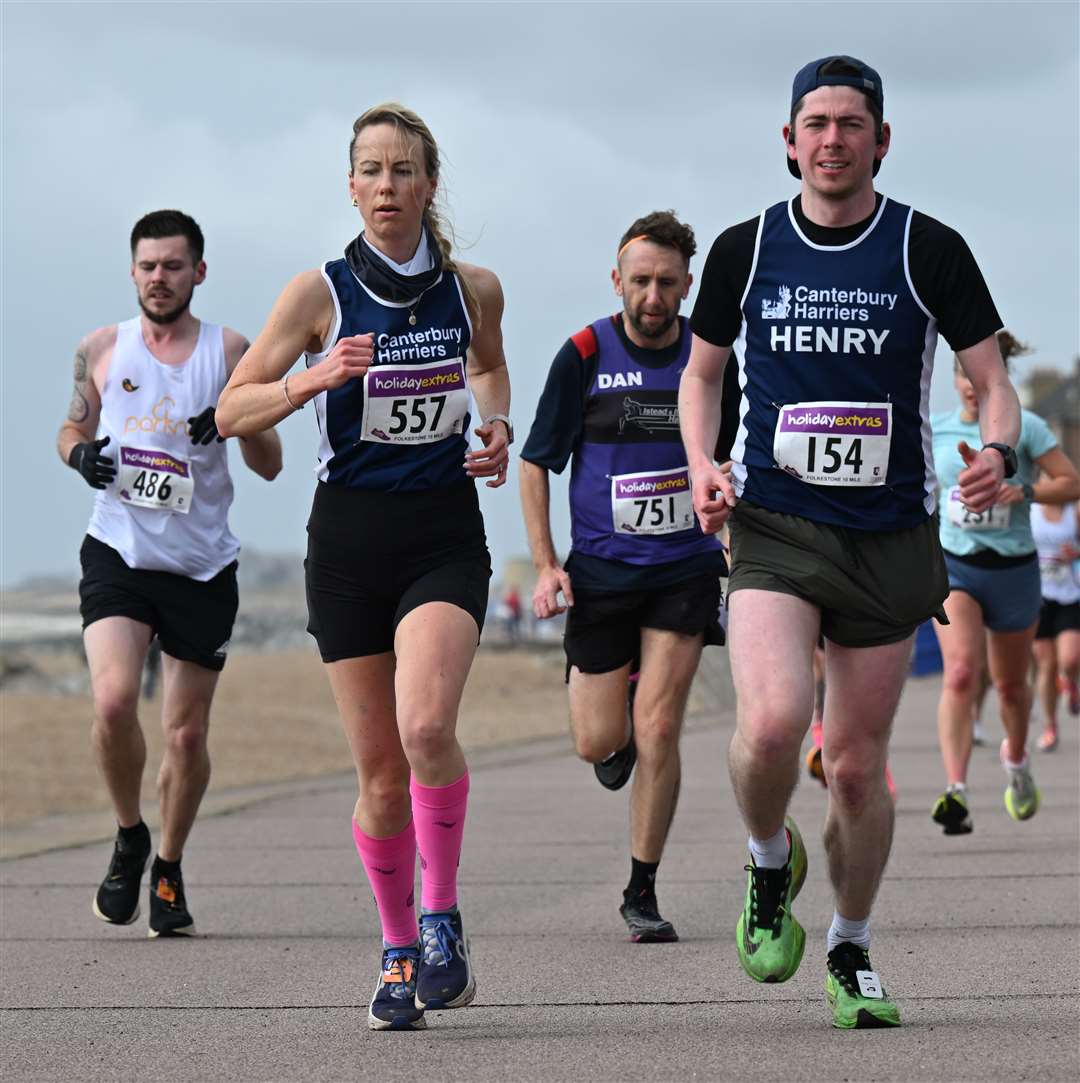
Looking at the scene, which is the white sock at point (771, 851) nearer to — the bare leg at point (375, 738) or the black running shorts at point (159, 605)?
the bare leg at point (375, 738)

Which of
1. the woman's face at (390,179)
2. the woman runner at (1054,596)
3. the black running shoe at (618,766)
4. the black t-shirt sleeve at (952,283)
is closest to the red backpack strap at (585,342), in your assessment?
the black running shoe at (618,766)

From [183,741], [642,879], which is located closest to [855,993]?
[642,879]

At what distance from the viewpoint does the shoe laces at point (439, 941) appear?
5.65m

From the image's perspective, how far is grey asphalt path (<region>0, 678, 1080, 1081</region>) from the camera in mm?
5152

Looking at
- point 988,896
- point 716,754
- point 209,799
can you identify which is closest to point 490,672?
point 716,754

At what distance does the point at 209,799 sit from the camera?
536 inches

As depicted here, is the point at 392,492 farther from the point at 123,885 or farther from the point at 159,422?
the point at 123,885

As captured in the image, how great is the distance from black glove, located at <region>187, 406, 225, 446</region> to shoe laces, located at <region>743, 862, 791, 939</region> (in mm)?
3264

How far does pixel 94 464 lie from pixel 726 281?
319 cm

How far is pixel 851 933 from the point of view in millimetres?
5594

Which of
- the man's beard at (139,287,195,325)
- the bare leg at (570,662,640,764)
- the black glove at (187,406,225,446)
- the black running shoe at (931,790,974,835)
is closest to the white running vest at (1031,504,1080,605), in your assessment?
the black running shoe at (931,790,974,835)

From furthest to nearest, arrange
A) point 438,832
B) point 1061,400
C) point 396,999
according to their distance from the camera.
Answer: point 1061,400
point 438,832
point 396,999

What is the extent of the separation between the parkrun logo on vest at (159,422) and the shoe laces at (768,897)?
337 centimetres

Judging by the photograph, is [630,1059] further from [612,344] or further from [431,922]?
[612,344]
